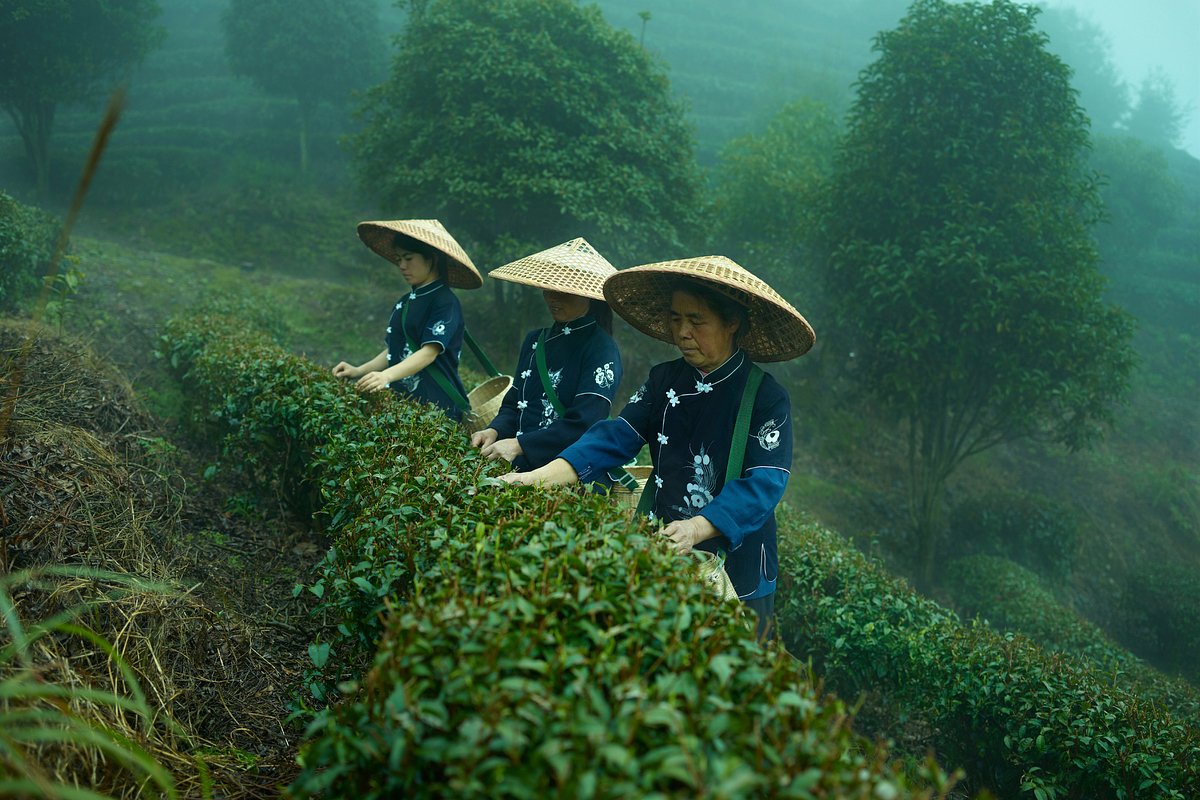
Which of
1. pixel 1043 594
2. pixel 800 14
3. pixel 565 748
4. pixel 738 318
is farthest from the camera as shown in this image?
pixel 800 14

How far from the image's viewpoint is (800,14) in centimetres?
4722

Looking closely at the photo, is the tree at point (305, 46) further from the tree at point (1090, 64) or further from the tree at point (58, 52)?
the tree at point (1090, 64)

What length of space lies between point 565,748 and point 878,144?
11.3 m

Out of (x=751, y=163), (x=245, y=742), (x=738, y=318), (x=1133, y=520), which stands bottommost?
(x=1133, y=520)

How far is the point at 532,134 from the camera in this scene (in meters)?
12.5

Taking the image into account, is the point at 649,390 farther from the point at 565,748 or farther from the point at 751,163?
the point at 751,163

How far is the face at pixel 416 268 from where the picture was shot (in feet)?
16.6

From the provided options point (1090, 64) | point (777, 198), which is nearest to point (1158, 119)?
point (1090, 64)

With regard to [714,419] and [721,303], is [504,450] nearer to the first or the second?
[714,419]

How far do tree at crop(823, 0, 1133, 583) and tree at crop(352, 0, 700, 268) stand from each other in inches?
138

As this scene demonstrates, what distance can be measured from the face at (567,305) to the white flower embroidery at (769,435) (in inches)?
56.6

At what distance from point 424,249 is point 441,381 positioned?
848 millimetres

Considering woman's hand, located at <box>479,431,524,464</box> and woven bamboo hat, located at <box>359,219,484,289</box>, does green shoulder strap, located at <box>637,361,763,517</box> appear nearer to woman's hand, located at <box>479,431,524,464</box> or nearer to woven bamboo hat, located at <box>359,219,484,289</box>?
woman's hand, located at <box>479,431,524,464</box>

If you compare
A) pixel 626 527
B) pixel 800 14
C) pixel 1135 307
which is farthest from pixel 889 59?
pixel 800 14
